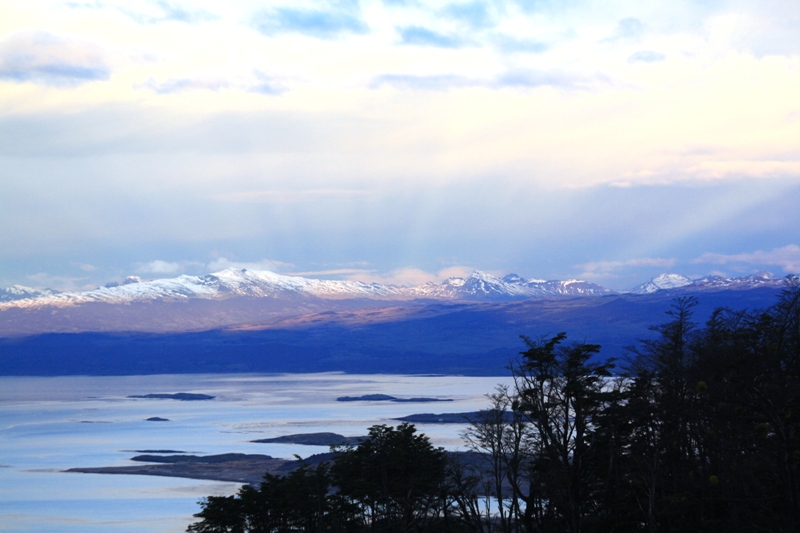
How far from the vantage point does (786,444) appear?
15641mm

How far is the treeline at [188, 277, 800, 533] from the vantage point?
59.5 ft

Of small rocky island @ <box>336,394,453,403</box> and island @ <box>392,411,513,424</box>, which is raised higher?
island @ <box>392,411,513,424</box>

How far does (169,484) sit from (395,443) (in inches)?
1223

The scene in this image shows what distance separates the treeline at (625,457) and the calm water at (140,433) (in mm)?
17125

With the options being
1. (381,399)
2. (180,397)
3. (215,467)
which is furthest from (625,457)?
(180,397)

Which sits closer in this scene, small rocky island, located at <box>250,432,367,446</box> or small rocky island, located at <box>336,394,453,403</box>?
small rocky island, located at <box>250,432,367,446</box>

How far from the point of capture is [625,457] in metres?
24.5

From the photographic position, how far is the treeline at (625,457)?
18.1 metres

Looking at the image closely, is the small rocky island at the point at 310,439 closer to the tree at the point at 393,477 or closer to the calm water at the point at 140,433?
the calm water at the point at 140,433

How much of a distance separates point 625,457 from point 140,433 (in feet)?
233

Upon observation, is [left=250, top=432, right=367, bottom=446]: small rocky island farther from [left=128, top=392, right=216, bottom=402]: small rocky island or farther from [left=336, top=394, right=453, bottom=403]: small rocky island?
[left=128, top=392, right=216, bottom=402]: small rocky island

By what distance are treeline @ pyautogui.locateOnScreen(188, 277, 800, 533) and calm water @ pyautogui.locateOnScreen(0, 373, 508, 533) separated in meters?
17.1

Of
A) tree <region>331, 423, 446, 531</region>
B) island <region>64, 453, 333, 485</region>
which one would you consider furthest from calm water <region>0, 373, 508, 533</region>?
tree <region>331, 423, 446, 531</region>

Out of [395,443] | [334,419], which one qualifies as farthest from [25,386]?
[395,443]
